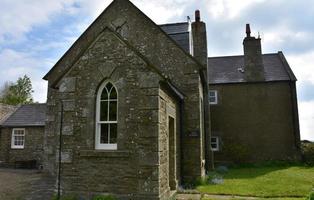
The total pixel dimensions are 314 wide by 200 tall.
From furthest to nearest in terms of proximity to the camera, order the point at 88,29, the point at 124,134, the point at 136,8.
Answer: the point at 88,29 → the point at 136,8 → the point at 124,134

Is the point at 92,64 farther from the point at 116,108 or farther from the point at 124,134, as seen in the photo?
the point at 124,134

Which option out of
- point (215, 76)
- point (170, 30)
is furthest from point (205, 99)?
point (215, 76)

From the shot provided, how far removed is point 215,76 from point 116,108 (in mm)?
16501

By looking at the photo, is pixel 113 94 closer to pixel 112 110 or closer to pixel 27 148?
pixel 112 110

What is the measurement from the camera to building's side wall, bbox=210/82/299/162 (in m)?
20.7

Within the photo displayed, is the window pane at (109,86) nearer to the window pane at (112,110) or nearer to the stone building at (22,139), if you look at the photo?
the window pane at (112,110)

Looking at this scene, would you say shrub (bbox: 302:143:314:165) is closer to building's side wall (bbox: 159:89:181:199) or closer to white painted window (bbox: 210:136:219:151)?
white painted window (bbox: 210:136:219:151)

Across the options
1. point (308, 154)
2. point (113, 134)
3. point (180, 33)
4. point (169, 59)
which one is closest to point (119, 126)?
point (113, 134)

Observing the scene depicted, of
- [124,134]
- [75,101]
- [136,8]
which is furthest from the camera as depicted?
[136,8]

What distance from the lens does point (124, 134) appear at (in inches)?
324

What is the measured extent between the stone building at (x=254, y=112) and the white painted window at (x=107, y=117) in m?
14.6

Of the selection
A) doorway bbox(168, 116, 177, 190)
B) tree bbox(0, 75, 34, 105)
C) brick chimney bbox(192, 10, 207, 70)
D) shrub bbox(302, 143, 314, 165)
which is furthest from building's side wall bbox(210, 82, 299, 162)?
tree bbox(0, 75, 34, 105)

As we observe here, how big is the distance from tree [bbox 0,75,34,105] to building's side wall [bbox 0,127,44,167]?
25.8 m

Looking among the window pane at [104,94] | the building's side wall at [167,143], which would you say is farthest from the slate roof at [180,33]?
the window pane at [104,94]
